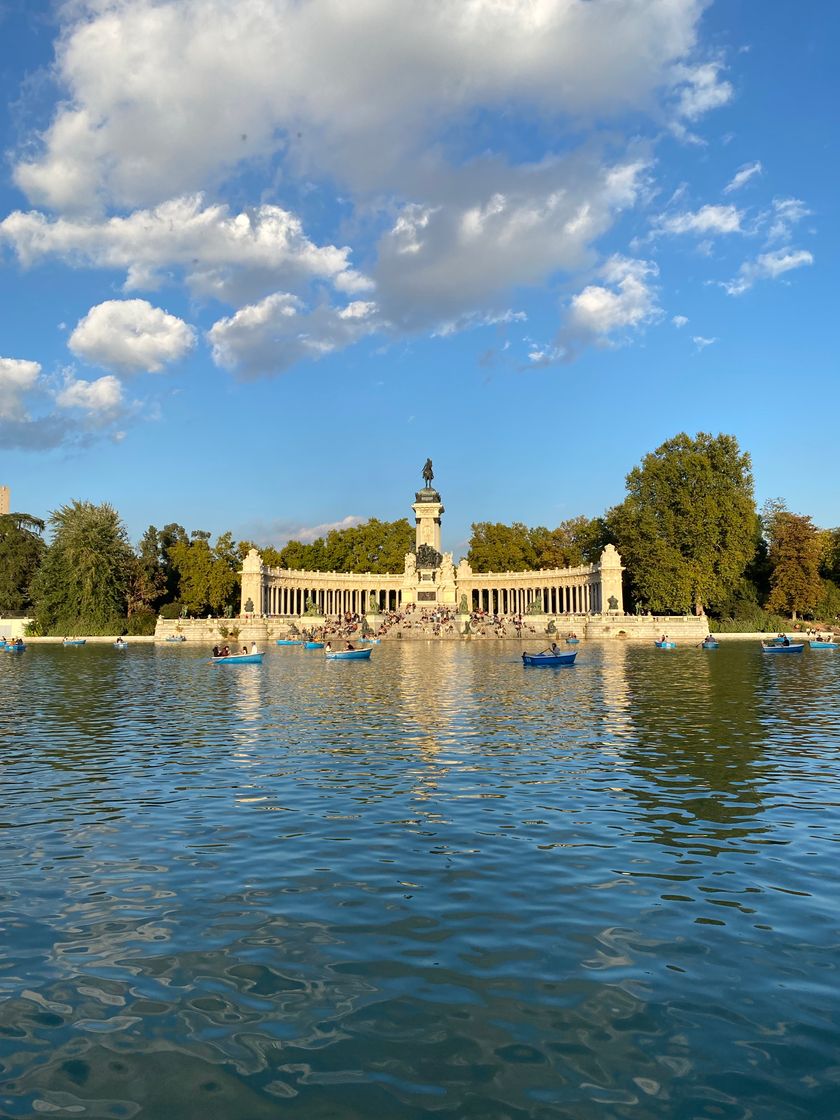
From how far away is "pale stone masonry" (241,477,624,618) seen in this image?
9969 cm

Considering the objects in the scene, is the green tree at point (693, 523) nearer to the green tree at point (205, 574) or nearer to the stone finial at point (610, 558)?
the stone finial at point (610, 558)

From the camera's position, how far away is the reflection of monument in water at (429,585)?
100688 millimetres

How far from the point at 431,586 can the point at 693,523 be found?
34000 millimetres

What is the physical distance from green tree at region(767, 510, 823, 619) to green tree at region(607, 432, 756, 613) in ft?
11.4

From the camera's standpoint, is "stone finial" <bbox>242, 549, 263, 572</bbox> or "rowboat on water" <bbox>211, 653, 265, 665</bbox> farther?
"stone finial" <bbox>242, 549, 263, 572</bbox>

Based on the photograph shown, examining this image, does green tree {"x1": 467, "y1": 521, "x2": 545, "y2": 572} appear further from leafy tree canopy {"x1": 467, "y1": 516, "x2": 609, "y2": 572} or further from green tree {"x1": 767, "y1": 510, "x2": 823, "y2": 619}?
green tree {"x1": 767, "y1": 510, "x2": 823, "y2": 619}

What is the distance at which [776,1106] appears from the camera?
634cm

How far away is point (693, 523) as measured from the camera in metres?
88.1

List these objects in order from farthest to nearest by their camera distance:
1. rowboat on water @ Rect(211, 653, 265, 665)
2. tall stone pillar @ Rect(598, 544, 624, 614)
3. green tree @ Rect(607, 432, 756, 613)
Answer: tall stone pillar @ Rect(598, 544, 624, 614) → green tree @ Rect(607, 432, 756, 613) → rowboat on water @ Rect(211, 653, 265, 665)

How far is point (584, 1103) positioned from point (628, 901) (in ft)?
14.2

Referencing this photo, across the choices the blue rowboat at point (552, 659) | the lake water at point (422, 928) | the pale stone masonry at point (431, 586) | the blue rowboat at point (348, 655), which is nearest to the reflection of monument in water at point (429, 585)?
the pale stone masonry at point (431, 586)

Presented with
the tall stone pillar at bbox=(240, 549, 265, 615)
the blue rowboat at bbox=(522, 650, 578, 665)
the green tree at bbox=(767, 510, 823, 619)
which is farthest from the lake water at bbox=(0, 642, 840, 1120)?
the tall stone pillar at bbox=(240, 549, 265, 615)

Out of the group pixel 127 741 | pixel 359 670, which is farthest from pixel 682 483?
pixel 127 741

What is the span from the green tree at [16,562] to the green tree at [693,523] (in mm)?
72008
